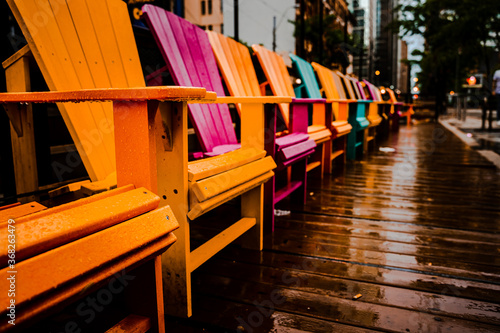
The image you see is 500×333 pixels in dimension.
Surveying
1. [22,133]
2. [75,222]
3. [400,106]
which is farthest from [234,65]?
[400,106]

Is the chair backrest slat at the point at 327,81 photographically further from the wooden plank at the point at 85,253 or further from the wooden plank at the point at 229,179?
the wooden plank at the point at 85,253

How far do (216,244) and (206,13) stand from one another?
144 feet

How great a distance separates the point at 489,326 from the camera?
129 centimetres

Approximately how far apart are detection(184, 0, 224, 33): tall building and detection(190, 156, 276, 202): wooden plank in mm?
41715

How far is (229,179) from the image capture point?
4.75ft

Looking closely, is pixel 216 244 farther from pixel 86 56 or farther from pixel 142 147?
pixel 86 56

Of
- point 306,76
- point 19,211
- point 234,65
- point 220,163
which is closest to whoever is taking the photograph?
point 19,211

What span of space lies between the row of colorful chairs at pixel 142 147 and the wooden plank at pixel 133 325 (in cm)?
1

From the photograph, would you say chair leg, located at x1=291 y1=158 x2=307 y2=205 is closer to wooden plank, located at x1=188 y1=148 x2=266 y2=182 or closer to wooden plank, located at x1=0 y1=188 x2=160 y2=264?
wooden plank, located at x1=188 y1=148 x2=266 y2=182

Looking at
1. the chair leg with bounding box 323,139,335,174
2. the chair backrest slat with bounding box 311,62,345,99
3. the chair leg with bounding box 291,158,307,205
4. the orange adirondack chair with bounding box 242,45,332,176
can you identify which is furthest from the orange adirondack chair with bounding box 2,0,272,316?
the chair backrest slat with bounding box 311,62,345,99

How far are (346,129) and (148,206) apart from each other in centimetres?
344

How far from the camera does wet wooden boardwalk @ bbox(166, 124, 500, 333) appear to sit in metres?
1.33

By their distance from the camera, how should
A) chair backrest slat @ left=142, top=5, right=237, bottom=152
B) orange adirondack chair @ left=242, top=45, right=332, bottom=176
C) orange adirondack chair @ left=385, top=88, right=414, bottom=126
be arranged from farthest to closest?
orange adirondack chair @ left=385, top=88, right=414, bottom=126 < orange adirondack chair @ left=242, top=45, right=332, bottom=176 < chair backrest slat @ left=142, top=5, right=237, bottom=152

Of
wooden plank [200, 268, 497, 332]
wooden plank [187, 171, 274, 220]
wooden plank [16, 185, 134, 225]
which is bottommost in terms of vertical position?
wooden plank [200, 268, 497, 332]
